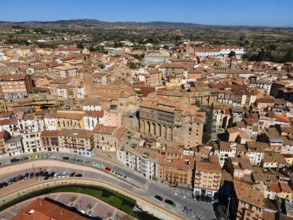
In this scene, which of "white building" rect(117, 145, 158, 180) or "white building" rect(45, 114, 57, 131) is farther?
"white building" rect(45, 114, 57, 131)

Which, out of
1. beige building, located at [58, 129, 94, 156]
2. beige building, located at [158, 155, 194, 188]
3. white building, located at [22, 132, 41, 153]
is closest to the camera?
beige building, located at [158, 155, 194, 188]

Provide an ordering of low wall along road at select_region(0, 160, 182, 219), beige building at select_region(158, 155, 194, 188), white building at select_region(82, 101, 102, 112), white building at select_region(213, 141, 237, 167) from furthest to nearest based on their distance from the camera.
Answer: white building at select_region(82, 101, 102, 112) < white building at select_region(213, 141, 237, 167) < beige building at select_region(158, 155, 194, 188) < low wall along road at select_region(0, 160, 182, 219)

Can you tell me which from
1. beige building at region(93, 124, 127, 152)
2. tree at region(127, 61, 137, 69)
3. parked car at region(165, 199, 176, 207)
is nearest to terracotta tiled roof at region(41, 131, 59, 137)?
beige building at region(93, 124, 127, 152)

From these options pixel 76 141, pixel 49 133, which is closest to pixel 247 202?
pixel 76 141

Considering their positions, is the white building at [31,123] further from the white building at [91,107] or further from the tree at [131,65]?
the tree at [131,65]

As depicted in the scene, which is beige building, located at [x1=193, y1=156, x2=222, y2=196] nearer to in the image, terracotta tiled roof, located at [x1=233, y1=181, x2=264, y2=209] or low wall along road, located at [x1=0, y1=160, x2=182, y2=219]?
terracotta tiled roof, located at [x1=233, y1=181, x2=264, y2=209]

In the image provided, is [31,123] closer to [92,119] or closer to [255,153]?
[92,119]

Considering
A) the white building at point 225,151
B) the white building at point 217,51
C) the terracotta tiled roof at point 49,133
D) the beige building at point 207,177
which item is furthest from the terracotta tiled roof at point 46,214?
the white building at point 217,51

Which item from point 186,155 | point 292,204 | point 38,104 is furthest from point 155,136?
point 38,104
